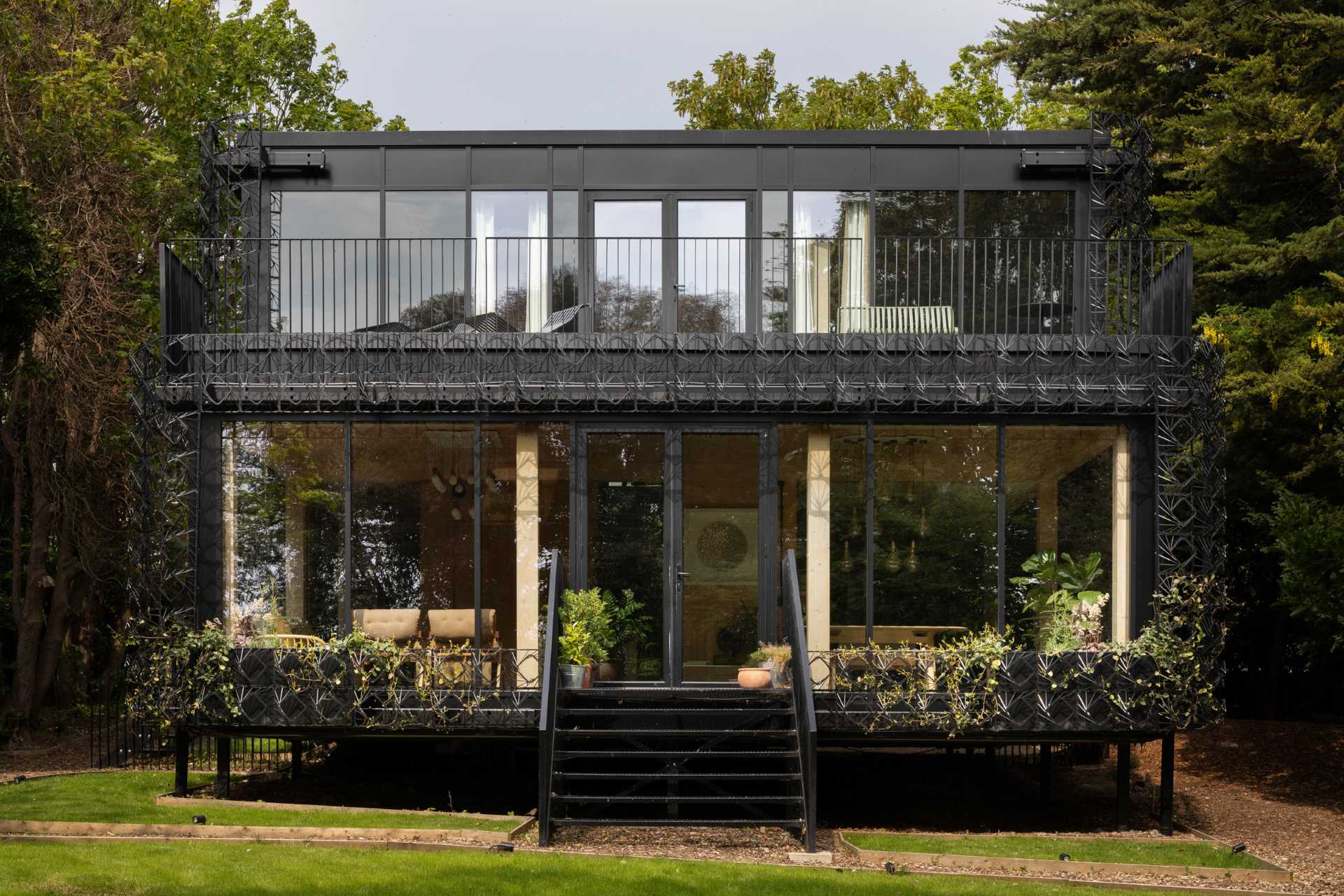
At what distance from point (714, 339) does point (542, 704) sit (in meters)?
4.00

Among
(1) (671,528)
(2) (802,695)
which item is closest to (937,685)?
(2) (802,695)

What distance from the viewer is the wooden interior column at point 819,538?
14.5 metres

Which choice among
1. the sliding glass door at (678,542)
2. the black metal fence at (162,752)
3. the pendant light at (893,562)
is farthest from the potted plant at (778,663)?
the black metal fence at (162,752)

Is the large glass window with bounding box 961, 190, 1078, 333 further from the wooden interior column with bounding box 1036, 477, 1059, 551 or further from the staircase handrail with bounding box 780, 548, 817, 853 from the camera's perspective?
the staircase handrail with bounding box 780, 548, 817, 853

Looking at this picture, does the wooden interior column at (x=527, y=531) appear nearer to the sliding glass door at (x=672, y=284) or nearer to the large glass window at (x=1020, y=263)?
the sliding glass door at (x=672, y=284)

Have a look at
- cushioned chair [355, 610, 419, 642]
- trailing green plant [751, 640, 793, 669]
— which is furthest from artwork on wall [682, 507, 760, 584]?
cushioned chair [355, 610, 419, 642]

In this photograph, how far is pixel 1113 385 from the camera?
47.0ft

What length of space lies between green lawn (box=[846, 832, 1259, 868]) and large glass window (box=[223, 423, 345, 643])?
5662 millimetres

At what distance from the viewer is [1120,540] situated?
1453 centimetres

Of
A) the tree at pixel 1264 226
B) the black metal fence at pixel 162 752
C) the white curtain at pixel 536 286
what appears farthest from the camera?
the black metal fence at pixel 162 752

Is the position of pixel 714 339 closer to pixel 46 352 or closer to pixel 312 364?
pixel 312 364

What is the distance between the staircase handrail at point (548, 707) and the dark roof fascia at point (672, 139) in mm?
5076

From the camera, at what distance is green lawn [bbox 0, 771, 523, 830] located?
1274 centimetres

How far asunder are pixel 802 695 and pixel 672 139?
6734mm
